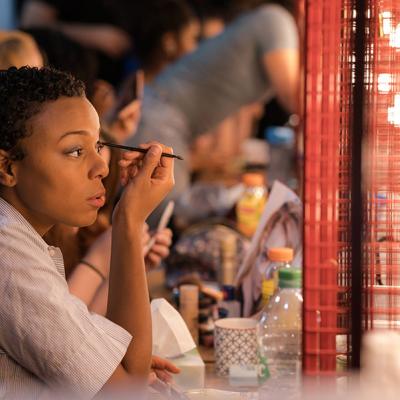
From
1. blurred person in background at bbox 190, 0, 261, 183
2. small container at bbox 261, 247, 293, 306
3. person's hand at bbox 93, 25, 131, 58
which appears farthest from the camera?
person's hand at bbox 93, 25, 131, 58

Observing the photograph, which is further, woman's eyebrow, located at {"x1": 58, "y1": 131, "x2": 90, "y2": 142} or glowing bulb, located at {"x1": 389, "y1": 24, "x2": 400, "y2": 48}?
woman's eyebrow, located at {"x1": 58, "y1": 131, "x2": 90, "y2": 142}

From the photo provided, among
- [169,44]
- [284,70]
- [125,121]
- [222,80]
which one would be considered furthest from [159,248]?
[169,44]

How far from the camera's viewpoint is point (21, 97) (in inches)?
42.3

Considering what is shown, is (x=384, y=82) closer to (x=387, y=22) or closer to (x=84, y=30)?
(x=387, y=22)

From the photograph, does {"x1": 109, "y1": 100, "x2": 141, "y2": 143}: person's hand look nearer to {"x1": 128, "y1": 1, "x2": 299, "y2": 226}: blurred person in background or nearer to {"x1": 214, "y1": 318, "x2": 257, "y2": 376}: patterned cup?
{"x1": 128, "y1": 1, "x2": 299, "y2": 226}: blurred person in background

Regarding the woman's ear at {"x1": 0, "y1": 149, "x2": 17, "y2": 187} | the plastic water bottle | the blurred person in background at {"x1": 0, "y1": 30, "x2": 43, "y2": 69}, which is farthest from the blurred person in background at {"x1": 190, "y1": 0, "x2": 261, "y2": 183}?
the woman's ear at {"x1": 0, "y1": 149, "x2": 17, "y2": 187}

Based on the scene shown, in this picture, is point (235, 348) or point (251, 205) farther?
point (251, 205)

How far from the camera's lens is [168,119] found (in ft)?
10.1

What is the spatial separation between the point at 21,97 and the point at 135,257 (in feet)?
0.92

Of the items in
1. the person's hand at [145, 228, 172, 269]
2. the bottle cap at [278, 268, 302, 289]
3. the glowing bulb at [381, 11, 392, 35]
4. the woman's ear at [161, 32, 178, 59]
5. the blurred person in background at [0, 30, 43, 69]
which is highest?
the woman's ear at [161, 32, 178, 59]

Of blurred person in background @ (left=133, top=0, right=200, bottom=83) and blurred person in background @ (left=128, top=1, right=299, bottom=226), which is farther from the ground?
blurred person in background @ (left=133, top=0, right=200, bottom=83)

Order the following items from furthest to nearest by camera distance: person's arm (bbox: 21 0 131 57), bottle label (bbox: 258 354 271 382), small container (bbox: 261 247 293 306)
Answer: person's arm (bbox: 21 0 131 57) < small container (bbox: 261 247 293 306) < bottle label (bbox: 258 354 271 382)

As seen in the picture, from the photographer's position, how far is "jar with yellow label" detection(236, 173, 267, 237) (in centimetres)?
241

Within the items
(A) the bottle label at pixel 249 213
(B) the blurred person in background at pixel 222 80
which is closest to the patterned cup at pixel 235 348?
(A) the bottle label at pixel 249 213
